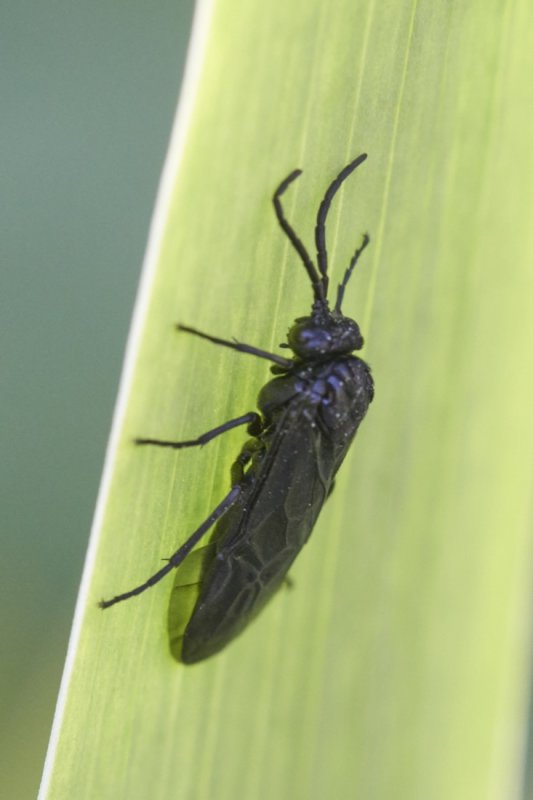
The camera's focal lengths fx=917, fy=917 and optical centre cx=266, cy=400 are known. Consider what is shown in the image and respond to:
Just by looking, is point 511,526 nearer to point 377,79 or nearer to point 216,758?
point 216,758

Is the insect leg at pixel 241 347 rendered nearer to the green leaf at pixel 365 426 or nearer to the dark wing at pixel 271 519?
the green leaf at pixel 365 426

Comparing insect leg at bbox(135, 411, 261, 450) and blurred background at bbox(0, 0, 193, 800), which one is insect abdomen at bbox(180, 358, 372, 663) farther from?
blurred background at bbox(0, 0, 193, 800)

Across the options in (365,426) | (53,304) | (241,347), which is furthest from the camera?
(53,304)

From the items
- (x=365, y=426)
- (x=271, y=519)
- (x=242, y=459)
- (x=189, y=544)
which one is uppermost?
(x=365, y=426)

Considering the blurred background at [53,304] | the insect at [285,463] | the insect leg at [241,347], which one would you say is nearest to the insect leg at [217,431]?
the insect at [285,463]

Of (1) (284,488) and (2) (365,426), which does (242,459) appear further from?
(2) (365,426)

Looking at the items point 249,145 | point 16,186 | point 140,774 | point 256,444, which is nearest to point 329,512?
point 256,444

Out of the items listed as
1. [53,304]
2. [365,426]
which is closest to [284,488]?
[365,426]
